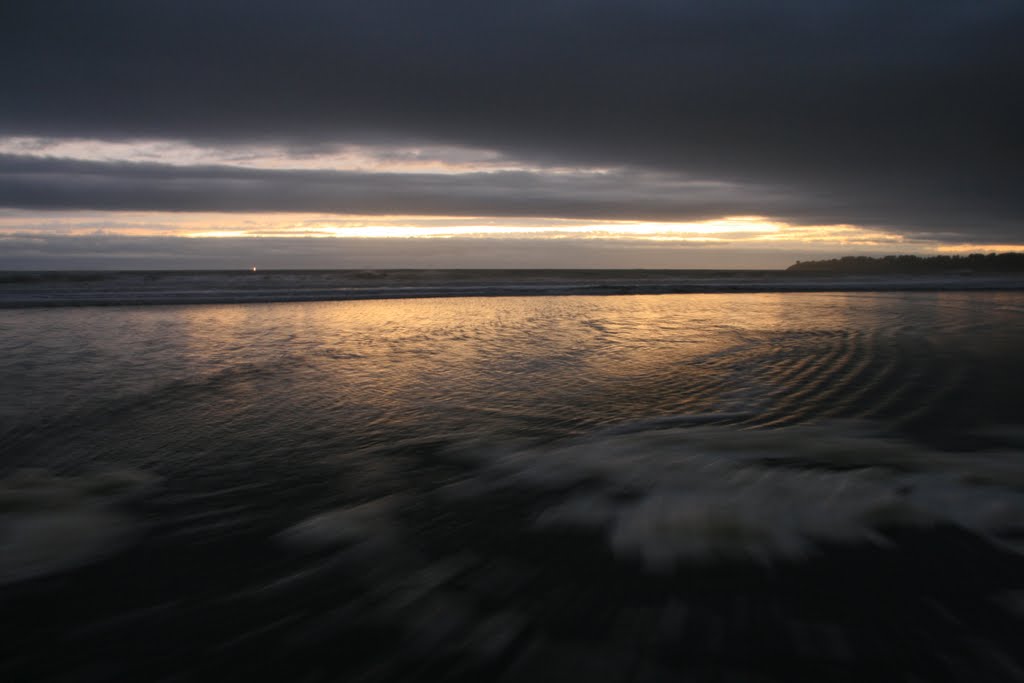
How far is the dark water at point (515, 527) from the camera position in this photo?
5.59ft

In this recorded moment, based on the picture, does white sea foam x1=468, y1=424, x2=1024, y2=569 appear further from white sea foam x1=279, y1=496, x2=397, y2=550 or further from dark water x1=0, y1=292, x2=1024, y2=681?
white sea foam x1=279, y1=496, x2=397, y2=550

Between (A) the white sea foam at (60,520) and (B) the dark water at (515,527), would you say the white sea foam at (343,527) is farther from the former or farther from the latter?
(A) the white sea foam at (60,520)

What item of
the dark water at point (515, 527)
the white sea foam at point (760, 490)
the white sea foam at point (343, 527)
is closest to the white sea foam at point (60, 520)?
the dark water at point (515, 527)

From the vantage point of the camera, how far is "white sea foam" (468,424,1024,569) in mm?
2336

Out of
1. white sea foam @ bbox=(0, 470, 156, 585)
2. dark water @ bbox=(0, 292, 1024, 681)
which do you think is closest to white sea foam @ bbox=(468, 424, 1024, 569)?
dark water @ bbox=(0, 292, 1024, 681)

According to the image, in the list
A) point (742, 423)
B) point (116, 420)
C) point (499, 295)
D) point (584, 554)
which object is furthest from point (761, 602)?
point (499, 295)

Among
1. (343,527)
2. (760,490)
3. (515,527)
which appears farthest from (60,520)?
(760,490)

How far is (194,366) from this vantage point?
6.22 m

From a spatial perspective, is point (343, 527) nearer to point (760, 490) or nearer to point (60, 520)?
point (60, 520)

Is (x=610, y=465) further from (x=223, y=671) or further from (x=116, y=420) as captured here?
(x=116, y=420)

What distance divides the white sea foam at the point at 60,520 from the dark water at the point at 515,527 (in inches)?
0.7

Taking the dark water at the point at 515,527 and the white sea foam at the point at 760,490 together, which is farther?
the white sea foam at the point at 760,490

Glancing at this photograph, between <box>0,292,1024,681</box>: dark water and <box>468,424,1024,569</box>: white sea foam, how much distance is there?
2 centimetres

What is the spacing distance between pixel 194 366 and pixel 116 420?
90.2 inches
